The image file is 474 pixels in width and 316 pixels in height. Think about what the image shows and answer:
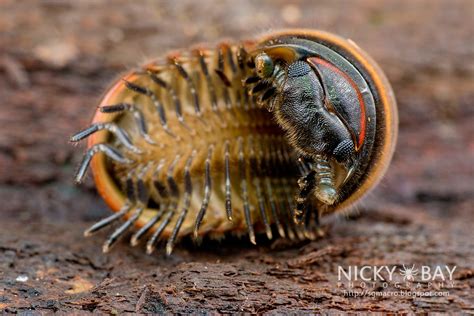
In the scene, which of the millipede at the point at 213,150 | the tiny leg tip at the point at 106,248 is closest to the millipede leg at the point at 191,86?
the millipede at the point at 213,150

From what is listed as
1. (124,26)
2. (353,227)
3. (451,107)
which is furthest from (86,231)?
(451,107)

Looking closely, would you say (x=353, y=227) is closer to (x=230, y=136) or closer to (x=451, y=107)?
(x=230, y=136)

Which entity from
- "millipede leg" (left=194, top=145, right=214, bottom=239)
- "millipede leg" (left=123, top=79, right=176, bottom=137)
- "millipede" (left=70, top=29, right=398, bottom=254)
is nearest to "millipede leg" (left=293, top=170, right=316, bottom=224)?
"millipede" (left=70, top=29, right=398, bottom=254)

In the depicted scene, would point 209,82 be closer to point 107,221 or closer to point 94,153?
point 94,153

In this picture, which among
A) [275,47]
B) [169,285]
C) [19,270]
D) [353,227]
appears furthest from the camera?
[353,227]

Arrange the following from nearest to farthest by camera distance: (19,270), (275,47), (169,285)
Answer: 1. (169,285)
2. (19,270)
3. (275,47)

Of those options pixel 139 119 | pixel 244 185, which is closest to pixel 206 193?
pixel 244 185

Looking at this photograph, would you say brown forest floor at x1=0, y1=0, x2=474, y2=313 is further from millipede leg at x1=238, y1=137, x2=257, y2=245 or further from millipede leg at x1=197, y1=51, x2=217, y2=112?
millipede leg at x1=197, y1=51, x2=217, y2=112
